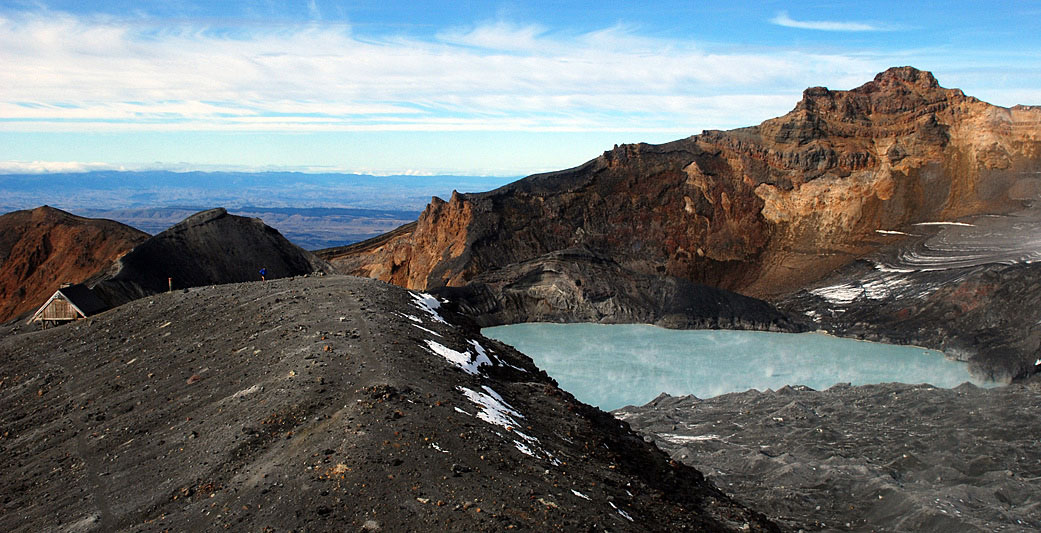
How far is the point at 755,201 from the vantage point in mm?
44688

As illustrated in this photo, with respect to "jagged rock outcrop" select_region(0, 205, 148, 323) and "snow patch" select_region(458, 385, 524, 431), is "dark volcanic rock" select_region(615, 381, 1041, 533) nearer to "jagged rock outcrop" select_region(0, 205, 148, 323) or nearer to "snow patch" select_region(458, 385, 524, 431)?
"snow patch" select_region(458, 385, 524, 431)

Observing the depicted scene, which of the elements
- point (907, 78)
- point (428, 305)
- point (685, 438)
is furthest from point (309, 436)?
point (907, 78)

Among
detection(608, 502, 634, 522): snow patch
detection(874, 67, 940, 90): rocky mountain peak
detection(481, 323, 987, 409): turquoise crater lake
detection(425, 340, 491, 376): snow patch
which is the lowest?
detection(481, 323, 987, 409): turquoise crater lake

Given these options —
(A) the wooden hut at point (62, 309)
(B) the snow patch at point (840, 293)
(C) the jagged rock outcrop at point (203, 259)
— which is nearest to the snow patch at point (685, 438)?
(A) the wooden hut at point (62, 309)

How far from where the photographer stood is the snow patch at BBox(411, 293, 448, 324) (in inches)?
666

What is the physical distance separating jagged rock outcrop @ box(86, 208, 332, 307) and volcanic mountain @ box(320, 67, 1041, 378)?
924 cm

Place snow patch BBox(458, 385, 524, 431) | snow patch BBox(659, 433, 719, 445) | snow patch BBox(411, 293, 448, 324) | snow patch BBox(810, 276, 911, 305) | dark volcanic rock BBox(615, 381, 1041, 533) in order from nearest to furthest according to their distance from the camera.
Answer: snow patch BBox(458, 385, 524, 431) < dark volcanic rock BBox(615, 381, 1041, 533) < snow patch BBox(411, 293, 448, 324) < snow patch BBox(659, 433, 719, 445) < snow patch BBox(810, 276, 911, 305)

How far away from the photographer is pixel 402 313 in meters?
15.6

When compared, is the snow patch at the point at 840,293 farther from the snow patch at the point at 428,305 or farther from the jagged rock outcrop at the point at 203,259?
the snow patch at the point at 428,305

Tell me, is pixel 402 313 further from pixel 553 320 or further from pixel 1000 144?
pixel 1000 144

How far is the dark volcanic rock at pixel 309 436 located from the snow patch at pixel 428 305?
2.46ft

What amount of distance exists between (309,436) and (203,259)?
21.7m

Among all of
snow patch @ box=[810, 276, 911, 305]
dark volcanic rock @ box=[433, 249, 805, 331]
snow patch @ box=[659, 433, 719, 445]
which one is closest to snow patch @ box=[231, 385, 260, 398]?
snow patch @ box=[659, 433, 719, 445]

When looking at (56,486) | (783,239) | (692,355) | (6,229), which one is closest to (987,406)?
(692,355)
